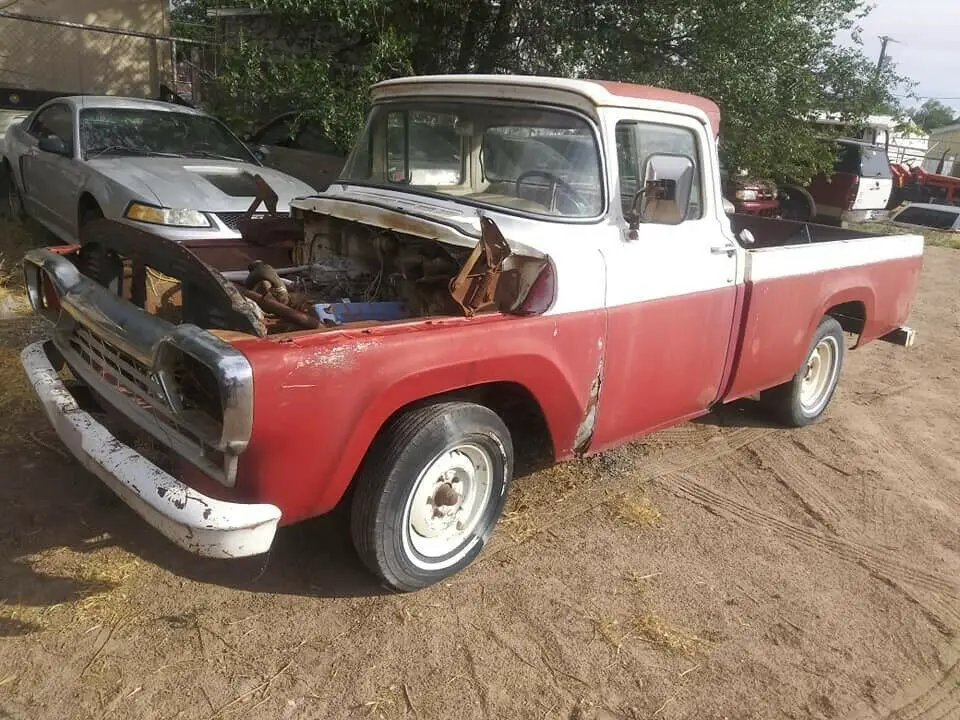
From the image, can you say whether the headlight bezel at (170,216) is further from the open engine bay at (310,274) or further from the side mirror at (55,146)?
the open engine bay at (310,274)

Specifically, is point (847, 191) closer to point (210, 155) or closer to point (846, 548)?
point (210, 155)

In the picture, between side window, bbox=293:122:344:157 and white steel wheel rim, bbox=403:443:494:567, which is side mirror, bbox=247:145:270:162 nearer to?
side window, bbox=293:122:344:157

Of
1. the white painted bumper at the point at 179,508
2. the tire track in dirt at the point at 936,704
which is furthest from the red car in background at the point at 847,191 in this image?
the white painted bumper at the point at 179,508

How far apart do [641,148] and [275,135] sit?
6.75m

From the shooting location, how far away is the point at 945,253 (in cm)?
1421

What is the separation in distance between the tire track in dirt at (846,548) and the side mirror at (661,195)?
1.56 metres

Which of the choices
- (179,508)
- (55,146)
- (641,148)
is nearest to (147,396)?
(179,508)

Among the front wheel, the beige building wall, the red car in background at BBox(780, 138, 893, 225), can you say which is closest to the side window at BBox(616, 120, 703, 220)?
the front wheel

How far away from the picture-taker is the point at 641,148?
3.75 meters

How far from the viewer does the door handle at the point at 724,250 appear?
4.07 metres

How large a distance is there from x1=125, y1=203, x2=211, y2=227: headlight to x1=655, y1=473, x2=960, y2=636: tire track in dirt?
3.96 m

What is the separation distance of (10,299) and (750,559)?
5886 mm

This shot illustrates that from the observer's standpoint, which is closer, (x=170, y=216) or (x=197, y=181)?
(x=170, y=216)

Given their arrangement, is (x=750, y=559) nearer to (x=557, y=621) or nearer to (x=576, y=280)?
(x=557, y=621)
